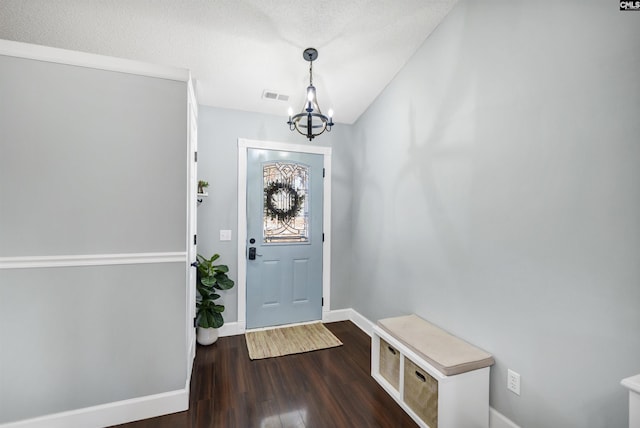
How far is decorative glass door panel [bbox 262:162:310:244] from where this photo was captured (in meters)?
3.33

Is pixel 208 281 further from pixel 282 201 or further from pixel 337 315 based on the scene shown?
pixel 337 315

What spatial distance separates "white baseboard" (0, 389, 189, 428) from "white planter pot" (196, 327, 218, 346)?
3.01 ft

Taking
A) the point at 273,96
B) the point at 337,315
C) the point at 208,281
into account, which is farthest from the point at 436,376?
the point at 273,96

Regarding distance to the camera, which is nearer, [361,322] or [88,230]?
[88,230]

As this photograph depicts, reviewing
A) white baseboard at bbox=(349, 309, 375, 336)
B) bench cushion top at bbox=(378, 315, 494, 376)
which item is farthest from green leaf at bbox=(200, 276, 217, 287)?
white baseboard at bbox=(349, 309, 375, 336)

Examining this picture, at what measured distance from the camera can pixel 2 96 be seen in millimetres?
1627

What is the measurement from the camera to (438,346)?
6.26 feet

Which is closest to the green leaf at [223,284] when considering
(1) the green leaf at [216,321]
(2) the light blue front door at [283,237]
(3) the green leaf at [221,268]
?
(3) the green leaf at [221,268]

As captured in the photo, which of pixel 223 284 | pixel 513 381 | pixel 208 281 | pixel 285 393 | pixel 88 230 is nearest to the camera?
pixel 513 381

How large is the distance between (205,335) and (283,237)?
1.34 metres

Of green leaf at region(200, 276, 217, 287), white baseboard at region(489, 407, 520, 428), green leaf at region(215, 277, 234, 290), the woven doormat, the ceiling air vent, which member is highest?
the ceiling air vent

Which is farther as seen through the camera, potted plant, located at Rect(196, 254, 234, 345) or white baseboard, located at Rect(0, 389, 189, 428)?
potted plant, located at Rect(196, 254, 234, 345)

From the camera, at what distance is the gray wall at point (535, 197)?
1.24 m

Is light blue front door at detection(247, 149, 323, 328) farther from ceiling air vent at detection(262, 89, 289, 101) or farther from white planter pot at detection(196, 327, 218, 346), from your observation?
ceiling air vent at detection(262, 89, 289, 101)
